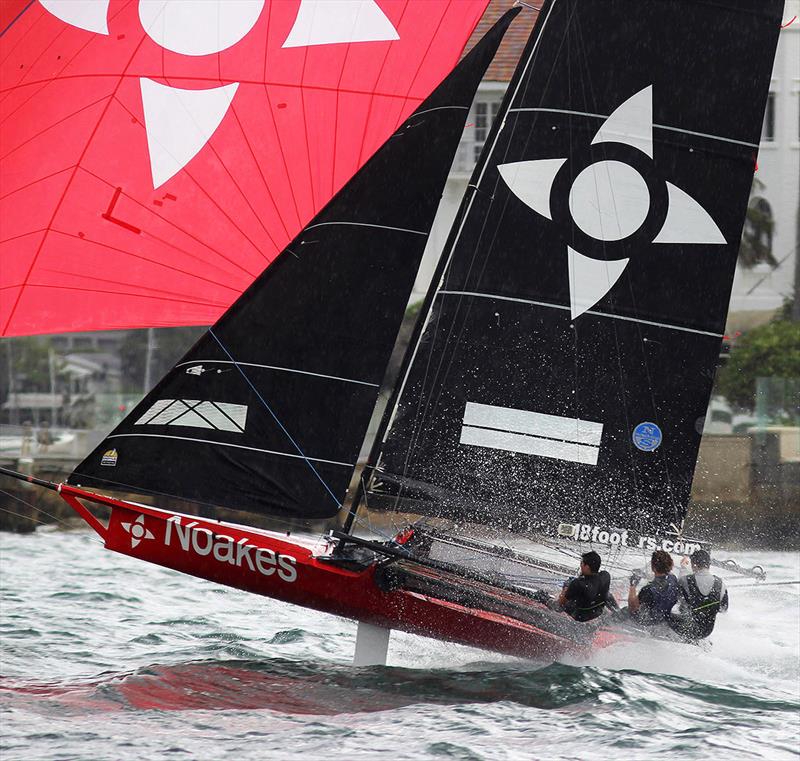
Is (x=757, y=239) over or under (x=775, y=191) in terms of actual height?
under

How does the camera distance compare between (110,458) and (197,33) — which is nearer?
(110,458)

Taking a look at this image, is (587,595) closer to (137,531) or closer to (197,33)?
(137,531)

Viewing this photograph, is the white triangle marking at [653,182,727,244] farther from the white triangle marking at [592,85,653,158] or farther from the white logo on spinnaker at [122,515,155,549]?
the white logo on spinnaker at [122,515,155,549]

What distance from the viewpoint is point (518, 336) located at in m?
8.07

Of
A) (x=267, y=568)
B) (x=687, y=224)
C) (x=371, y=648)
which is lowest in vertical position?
(x=371, y=648)

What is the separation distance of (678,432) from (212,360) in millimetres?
3133

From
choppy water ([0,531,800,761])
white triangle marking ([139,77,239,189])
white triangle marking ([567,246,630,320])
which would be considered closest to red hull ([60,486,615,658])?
choppy water ([0,531,800,761])

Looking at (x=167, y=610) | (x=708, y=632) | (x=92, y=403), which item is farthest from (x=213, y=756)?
(x=92, y=403)

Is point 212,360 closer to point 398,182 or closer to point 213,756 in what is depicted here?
point 398,182

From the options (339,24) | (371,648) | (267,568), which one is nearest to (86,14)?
(339,24)

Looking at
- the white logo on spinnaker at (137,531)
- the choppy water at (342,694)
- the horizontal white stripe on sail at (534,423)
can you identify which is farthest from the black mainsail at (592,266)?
the white logo on spinnaker at (137,531)

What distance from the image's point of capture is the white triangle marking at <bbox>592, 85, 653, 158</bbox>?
8031mm

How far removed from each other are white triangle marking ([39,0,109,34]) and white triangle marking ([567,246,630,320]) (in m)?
3.69

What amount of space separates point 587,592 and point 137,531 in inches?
113
